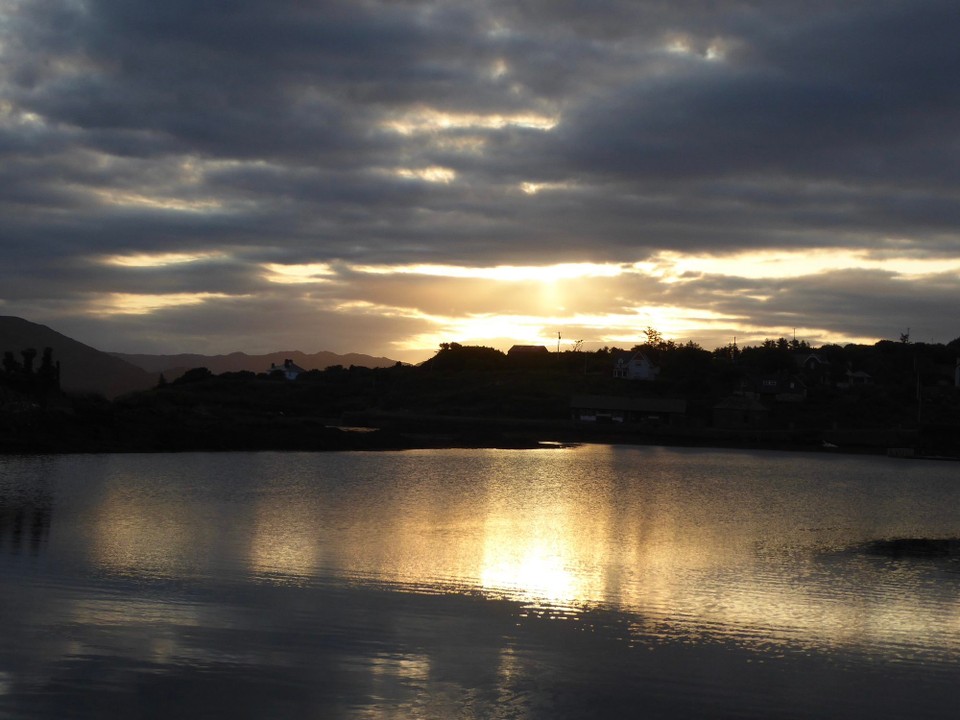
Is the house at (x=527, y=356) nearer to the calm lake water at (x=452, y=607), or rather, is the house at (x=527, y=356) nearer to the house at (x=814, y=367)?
the house at (x=814, y=367)

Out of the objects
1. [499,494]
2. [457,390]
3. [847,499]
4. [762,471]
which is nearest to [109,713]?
[499,494]

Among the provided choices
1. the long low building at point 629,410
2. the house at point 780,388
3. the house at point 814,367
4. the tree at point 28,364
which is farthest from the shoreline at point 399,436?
the house at point 814,367

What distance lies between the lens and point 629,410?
4459 inches

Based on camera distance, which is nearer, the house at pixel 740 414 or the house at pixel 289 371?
the house at pixel 740 414

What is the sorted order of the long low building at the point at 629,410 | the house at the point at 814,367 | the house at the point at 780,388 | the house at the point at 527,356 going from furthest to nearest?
the house at the point at 527,356, the house at the point at 814,367, the house at the point at 780,388, the long low building at the point at 629,410

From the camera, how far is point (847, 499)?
52.9 m

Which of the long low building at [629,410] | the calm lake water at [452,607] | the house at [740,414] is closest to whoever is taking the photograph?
the calm lake water at [452,607]

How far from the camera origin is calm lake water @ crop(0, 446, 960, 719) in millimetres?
14805

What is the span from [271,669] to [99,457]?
1873 inches

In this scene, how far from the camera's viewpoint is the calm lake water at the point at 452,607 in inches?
583

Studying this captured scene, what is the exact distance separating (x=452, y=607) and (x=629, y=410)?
94296 millimetres

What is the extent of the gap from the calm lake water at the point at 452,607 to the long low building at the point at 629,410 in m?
68.0

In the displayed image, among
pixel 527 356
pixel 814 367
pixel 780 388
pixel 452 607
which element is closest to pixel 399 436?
pixel 780 388

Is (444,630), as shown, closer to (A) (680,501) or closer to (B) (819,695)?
(B) (819,695)
